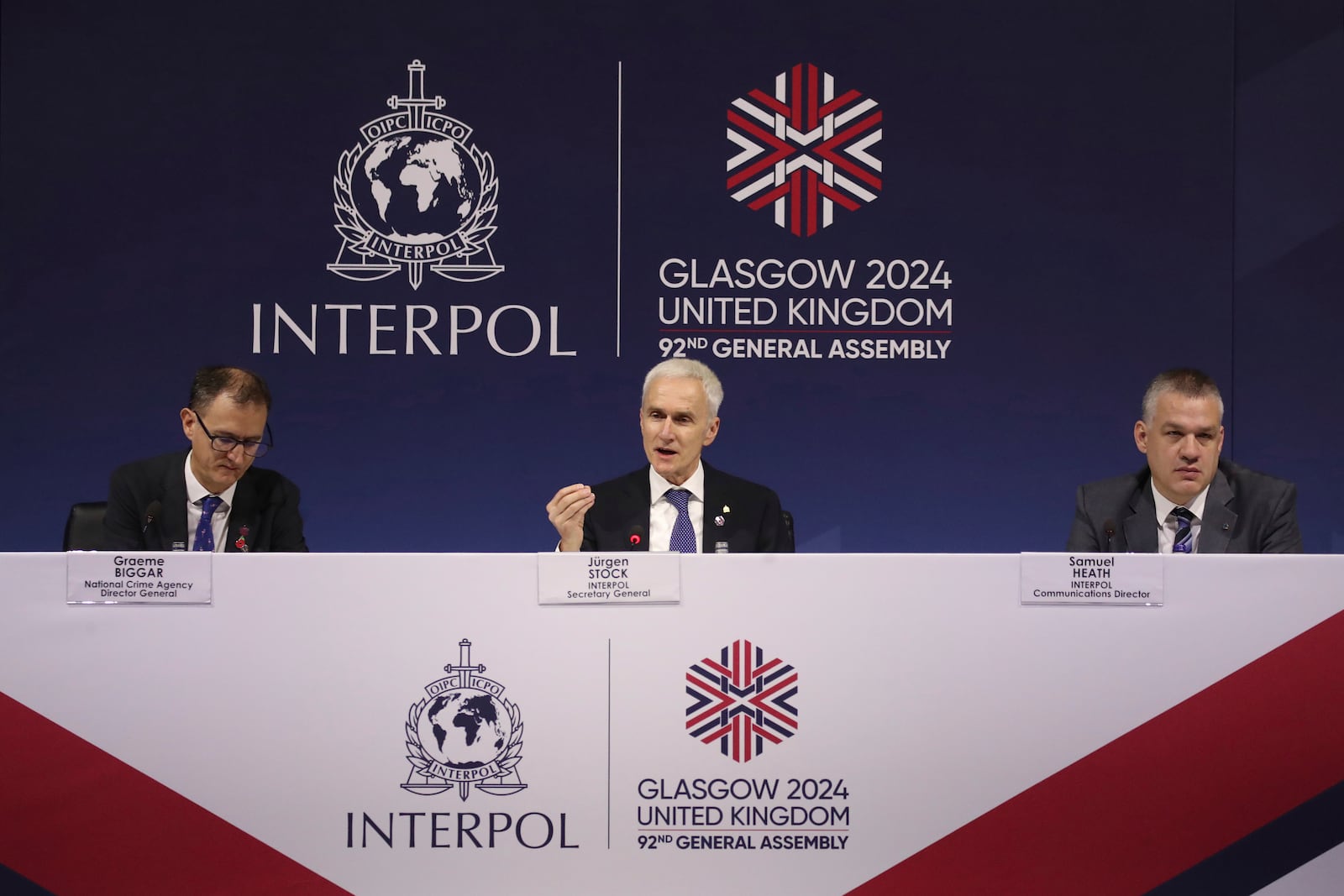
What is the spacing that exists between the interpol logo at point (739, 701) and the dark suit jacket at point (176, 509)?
1395mm

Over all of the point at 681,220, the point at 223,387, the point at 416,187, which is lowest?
the point at 223,387

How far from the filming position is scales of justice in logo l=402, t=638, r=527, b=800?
69.7 inches

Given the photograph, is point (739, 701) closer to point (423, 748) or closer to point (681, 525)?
point (423, 748)

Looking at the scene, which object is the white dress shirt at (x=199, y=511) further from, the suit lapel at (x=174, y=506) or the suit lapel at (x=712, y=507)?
the suit lapel at (x=712, y=507)

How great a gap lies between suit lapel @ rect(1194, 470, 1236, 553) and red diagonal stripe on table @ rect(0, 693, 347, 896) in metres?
2.02

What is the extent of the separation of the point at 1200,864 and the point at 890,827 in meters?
0.48

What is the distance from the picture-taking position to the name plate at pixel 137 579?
5.81 ft

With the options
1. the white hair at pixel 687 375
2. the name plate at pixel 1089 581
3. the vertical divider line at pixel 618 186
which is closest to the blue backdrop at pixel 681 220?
the vertical divider line at pixel 618 186

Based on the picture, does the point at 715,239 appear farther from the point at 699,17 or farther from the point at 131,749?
the point at 131,749

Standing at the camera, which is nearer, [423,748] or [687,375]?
[423,748]

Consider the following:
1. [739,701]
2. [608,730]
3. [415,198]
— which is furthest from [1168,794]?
[415,198]

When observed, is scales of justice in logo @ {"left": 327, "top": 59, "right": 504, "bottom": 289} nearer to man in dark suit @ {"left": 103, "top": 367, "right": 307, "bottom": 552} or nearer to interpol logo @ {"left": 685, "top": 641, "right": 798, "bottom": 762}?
man in dark suit @ {"left": 103, "top": 367, "right": 307, "bottom": 552}

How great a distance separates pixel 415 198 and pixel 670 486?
6.11ft

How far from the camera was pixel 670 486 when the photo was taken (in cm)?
286
